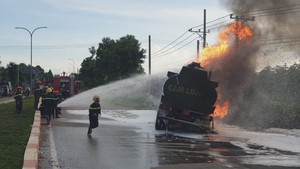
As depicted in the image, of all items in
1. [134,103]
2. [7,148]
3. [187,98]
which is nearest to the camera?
[7,148]

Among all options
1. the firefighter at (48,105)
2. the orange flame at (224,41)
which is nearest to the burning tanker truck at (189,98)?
the orange flame at (224,41)

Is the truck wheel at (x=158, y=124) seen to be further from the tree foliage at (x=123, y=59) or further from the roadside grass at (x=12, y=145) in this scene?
the tree foliage at (x=123, y=59)

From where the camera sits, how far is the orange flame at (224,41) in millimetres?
19828

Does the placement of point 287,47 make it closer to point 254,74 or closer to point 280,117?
point 254,74

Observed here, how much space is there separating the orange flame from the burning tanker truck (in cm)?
302

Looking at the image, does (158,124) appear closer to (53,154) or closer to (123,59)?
(53,154)

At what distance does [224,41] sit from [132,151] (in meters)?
11.4

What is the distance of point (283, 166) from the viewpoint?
29.8ft

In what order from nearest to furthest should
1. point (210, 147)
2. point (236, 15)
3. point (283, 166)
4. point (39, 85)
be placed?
1. point (283, 166)
2. point (210, 147)
3. point (236, 15)
4. point (39, 85)

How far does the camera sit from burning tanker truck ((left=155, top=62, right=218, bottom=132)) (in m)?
16.0

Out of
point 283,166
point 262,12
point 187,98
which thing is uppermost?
point 262,12

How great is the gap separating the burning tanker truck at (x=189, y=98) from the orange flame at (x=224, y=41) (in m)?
3.02

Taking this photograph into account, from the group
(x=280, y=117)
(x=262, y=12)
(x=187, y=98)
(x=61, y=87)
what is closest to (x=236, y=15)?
(x=262, y=12)

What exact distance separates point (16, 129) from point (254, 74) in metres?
11.8
